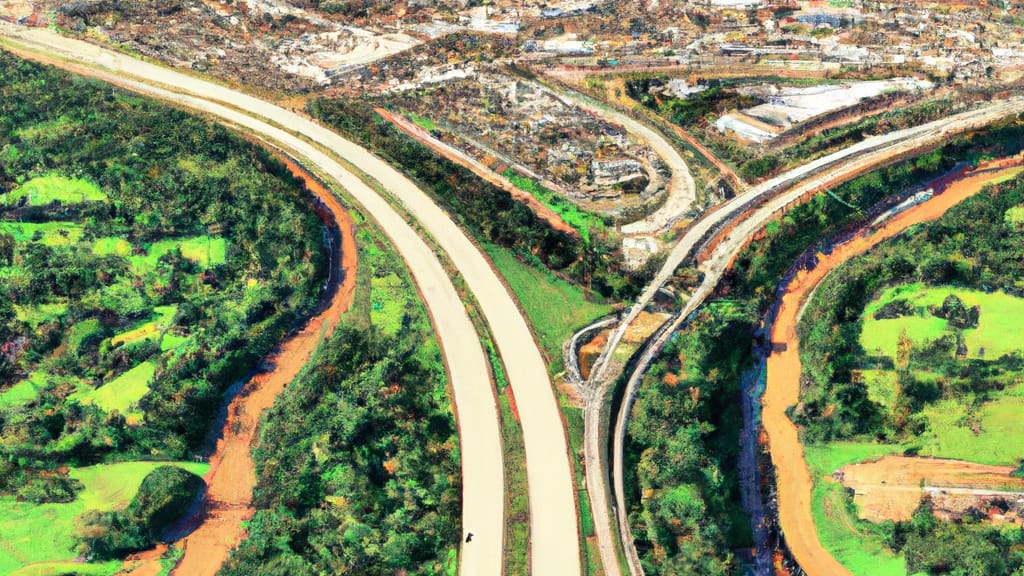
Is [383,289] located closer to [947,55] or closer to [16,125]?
[16,125]

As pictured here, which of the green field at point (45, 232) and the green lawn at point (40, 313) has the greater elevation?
Answer: the green field at point (45, 232)

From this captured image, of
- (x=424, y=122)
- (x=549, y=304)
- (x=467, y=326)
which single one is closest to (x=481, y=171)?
(x=424, y=122)

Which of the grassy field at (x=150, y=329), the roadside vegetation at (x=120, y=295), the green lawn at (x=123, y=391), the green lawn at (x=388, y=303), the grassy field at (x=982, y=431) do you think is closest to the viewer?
the roadside vegetation at (x=120, y=295)

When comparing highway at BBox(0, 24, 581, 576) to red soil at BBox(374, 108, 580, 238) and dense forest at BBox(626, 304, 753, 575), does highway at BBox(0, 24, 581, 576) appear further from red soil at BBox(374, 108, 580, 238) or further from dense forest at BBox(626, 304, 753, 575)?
red soil at BBox(374, 108, 580, 238)

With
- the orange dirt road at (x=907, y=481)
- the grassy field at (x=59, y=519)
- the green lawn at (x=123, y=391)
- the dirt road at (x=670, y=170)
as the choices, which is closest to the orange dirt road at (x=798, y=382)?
the orange dirt road at (x=907, y=481)

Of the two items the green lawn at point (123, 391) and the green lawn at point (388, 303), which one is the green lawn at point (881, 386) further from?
the green lawn at point (123, 391)

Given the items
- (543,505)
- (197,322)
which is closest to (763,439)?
(543,505)
